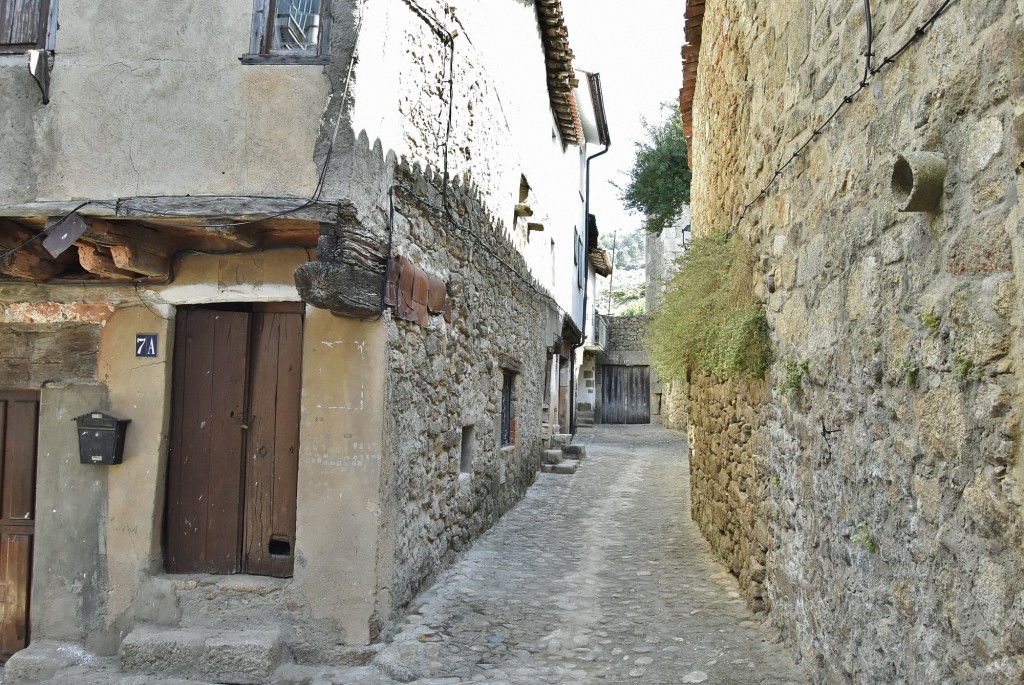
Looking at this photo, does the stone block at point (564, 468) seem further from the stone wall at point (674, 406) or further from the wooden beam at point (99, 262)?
the wooden beam at point (99, 262)

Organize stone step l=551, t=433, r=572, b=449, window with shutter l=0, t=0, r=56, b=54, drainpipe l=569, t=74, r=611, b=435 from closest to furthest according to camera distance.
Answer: window with shutter l=0, t=0, r=56, b=54 → stone step l=551, t=433, r=572, b=449 → drainpipe l=569, t=74, r=611, b=435

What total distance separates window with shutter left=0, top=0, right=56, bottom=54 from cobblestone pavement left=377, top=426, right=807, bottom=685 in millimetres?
4017

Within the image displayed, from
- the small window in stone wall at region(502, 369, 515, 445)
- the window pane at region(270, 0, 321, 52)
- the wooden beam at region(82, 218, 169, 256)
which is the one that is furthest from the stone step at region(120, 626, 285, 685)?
the small window in stone wall at region(502, 369, 515, 445)

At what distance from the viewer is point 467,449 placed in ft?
20.8

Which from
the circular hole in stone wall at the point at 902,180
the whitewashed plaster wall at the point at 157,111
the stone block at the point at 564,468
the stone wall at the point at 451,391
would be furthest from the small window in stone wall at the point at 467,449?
the stone block at the point at 564,468

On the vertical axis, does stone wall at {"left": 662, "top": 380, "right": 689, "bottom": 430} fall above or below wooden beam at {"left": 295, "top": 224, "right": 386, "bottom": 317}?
below

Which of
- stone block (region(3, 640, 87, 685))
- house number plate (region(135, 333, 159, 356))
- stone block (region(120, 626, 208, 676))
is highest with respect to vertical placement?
house number plate (region(135, 333, 159, 356))

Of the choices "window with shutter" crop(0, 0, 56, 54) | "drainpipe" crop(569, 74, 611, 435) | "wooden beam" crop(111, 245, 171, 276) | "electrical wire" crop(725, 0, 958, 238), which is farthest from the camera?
"drainpipe" crop(569, 74, 611, 435)

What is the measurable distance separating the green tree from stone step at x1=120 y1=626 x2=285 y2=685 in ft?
48.7

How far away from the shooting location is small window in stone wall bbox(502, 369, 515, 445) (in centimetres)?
820

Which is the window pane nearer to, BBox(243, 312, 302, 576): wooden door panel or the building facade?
the building facade

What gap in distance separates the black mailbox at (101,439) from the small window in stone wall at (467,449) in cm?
267

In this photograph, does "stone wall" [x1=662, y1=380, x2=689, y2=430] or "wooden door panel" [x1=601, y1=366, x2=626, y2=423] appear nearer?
"stone wall" [x1=662, y1=380, x2=689, y2=430]

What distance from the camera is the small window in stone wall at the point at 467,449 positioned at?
6.29 m
